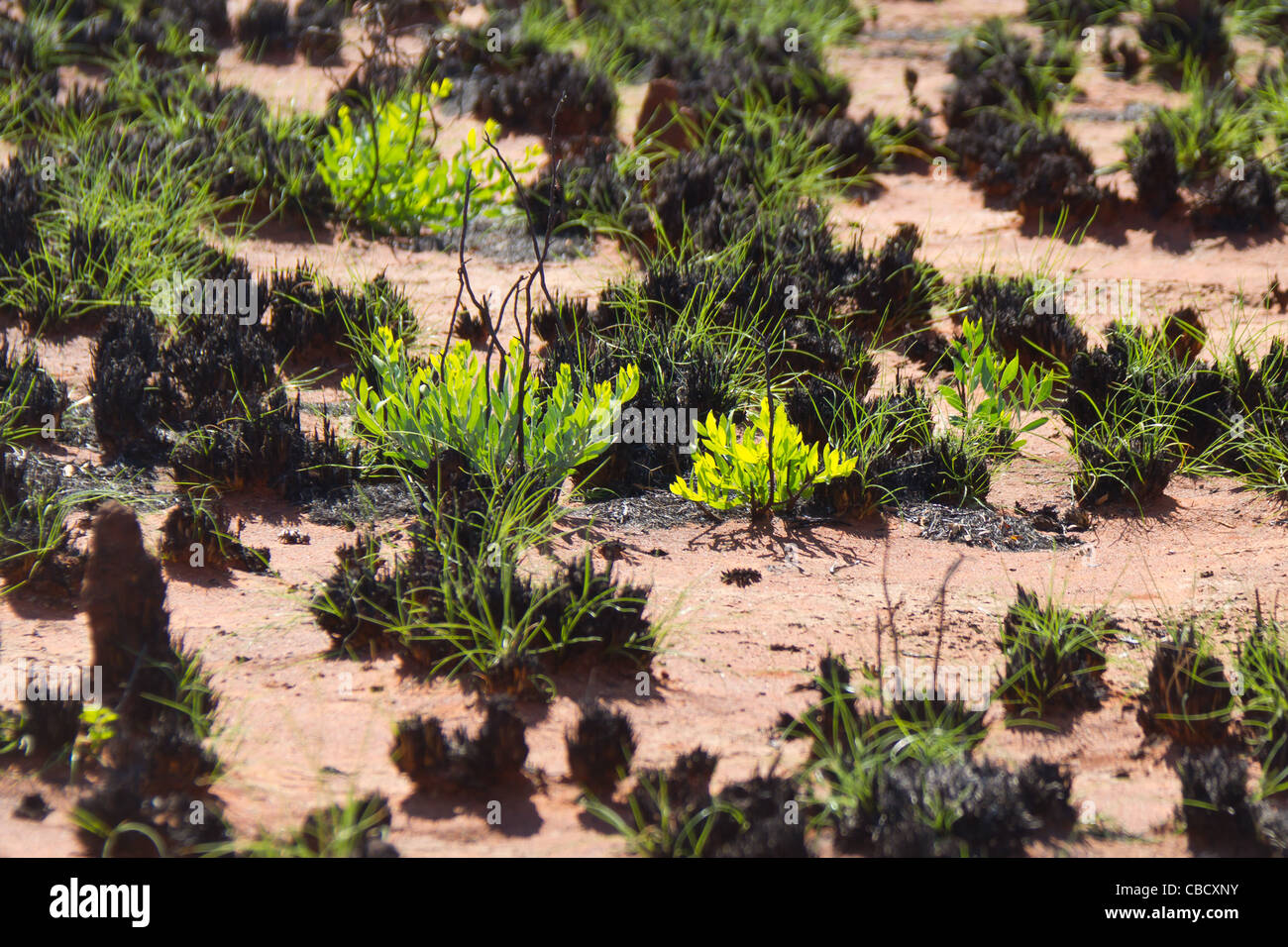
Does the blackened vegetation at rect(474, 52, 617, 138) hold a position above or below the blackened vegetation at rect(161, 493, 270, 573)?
above

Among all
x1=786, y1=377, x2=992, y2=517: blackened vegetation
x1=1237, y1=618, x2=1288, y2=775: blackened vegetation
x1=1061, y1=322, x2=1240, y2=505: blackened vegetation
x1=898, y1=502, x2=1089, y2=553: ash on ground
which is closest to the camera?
x1=1237, y1=618, x2=1288, y2=775: blackened vegetation

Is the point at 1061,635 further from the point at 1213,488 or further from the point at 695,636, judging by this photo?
the point at 1213,488

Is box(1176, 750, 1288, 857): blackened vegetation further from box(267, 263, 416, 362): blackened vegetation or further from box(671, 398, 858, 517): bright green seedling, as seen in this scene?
box(267, 263, 416, 362): blackened vegetation

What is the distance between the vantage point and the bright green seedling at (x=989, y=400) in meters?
5.04

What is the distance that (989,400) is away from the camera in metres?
5.03

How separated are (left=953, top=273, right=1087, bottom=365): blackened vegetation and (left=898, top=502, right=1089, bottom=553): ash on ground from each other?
1.13 meters

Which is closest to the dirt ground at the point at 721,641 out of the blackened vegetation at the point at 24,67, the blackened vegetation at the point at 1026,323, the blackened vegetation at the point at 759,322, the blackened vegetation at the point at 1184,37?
the blackened vegetation at the point at 1026,323

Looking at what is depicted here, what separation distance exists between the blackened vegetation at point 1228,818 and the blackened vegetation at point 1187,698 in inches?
11.6

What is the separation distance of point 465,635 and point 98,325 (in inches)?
137

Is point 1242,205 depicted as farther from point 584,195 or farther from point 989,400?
point 584,195

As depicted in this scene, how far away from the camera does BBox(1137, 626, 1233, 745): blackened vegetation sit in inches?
137

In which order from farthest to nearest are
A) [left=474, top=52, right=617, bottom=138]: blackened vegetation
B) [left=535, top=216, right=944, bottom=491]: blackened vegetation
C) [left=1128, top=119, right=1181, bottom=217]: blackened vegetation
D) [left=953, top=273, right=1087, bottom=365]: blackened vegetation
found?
[left=474, top=52, right=617, bottom=138]: blackened vegetation < [left=1128, top=119, right=1181, bottom=217]: blackened vegetation < [left=953, top=273, right=1087, bottom=365]: blackened vegetation < [left=535, top=216, right=944, bottom=491]: blackened vegetation

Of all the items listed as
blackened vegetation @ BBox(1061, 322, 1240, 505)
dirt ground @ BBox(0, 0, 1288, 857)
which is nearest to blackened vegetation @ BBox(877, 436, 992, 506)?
dirt ground @ BBox(0, 0, 1288, 857)
